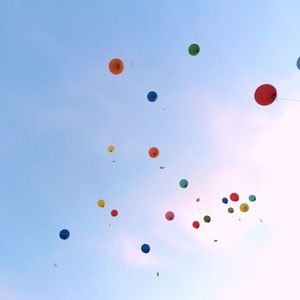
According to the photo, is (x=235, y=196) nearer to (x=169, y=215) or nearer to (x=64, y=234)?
(x=169, y=215)

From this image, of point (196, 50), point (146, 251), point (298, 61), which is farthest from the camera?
point (146, 251)

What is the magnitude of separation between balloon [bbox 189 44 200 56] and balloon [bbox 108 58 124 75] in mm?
1972

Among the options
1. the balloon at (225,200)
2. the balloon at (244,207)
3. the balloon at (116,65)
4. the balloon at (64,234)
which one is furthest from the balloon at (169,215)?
the balloon at (116,65)

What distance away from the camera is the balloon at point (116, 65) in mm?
10438

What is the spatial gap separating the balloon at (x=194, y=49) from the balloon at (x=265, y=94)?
2.38 meters

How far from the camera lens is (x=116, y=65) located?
10461mm

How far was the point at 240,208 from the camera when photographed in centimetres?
1323

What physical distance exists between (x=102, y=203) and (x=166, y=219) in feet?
7.66

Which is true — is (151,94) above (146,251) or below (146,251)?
above

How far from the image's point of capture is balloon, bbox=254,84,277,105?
867cm

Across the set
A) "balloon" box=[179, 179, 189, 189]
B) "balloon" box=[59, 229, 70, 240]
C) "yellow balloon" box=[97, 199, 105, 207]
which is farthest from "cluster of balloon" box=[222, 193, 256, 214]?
"balloon" box=[59, 229, 70, 240]

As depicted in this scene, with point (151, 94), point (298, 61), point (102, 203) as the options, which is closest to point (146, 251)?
point (102, 203)

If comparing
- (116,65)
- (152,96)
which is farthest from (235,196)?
(116,65)

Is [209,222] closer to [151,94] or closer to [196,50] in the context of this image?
[151,94]
